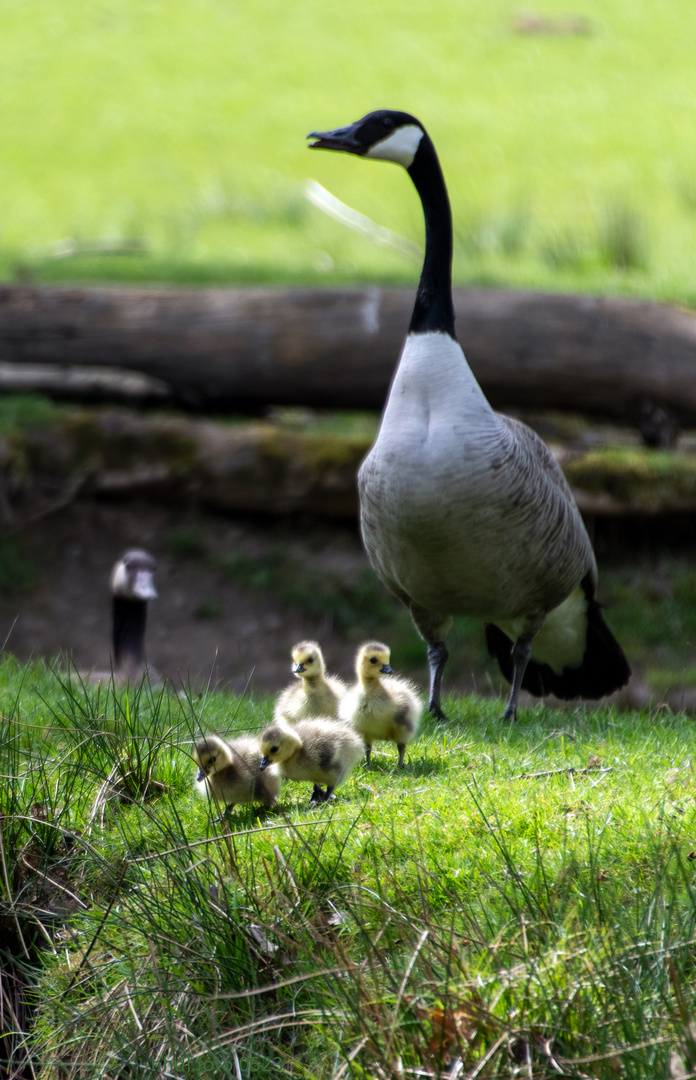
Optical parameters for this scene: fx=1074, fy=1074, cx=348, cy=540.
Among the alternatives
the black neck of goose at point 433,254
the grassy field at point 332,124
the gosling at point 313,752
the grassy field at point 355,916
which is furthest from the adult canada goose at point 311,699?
the grassy field at point 332,124

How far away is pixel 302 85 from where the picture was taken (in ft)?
91.9

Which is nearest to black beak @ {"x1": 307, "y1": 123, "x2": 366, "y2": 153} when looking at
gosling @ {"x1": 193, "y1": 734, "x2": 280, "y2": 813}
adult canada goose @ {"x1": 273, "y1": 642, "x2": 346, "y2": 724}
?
adult canada goose @ {"x1": 273, "y1": 642, "x2": 346, "y2": 724}

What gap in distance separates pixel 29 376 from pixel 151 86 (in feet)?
67.1

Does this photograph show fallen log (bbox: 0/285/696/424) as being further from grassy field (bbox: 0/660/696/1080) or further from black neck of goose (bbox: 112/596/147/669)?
grassy field (bbox: 0/660/696/1080)

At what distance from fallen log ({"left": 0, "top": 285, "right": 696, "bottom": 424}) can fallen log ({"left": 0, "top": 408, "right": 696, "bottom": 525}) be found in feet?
1.54

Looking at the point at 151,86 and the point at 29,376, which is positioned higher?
the point at 151,86

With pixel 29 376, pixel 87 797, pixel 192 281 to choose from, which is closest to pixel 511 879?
pixel 87 797

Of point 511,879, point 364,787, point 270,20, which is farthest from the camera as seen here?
point 270,20

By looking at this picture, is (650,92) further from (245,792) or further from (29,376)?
(245,792)

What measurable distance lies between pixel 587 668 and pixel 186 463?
4878 mm

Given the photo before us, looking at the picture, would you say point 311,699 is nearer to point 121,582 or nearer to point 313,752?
point 313,752

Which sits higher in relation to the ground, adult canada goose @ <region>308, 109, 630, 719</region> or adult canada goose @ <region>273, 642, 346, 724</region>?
adult canada goose @ <region>308, 109, 630, 719</region>

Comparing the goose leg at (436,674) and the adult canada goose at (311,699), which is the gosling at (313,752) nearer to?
the adult canada goose at (311,699)

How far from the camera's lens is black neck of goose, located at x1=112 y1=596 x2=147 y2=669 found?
7.93m
